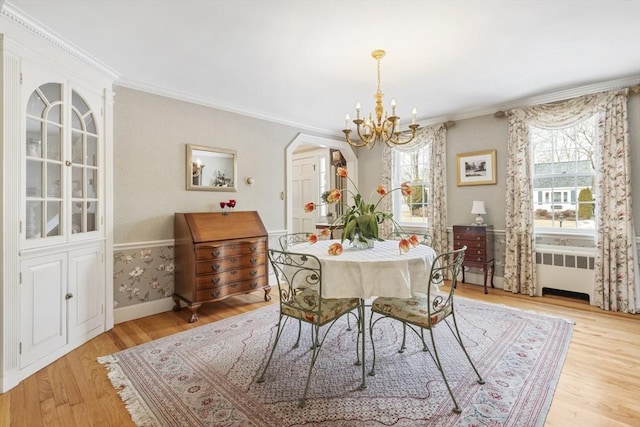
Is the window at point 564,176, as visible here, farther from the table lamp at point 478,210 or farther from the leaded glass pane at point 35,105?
the leaded glass pane at point 35,105

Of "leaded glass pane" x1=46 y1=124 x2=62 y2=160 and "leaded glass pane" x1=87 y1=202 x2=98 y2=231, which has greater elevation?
"leaded glass pane" x1=46 y1=124 x2=62 y2=160

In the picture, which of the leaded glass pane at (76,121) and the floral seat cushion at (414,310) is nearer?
the floral seat cushion at (414,310)

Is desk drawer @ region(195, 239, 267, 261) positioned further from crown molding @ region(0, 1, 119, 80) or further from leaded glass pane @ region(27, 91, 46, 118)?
crown molding @ region(0, 1, 119, 80)

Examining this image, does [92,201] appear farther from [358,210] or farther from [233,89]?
[358,210]

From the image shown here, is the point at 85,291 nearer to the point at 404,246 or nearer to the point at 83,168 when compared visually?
the point at 83,168

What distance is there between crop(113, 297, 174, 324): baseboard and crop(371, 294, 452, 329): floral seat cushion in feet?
8.44

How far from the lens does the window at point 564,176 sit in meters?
3.74

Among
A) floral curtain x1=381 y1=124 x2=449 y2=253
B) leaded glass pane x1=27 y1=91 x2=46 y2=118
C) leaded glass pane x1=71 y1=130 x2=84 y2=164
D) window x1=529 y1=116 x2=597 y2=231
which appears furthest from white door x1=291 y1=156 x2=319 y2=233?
leaded glass pane x1=27 y1=91 x2=46 y2=118

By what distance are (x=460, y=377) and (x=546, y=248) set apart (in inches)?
111

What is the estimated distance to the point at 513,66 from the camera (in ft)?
9.87

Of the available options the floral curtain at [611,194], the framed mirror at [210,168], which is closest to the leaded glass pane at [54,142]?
the framed mirror at [210,168]

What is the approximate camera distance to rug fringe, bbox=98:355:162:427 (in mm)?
1727

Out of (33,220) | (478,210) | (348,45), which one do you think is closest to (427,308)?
(348,45)

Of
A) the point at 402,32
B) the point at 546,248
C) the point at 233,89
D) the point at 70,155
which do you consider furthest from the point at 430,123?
the point at 70,155
